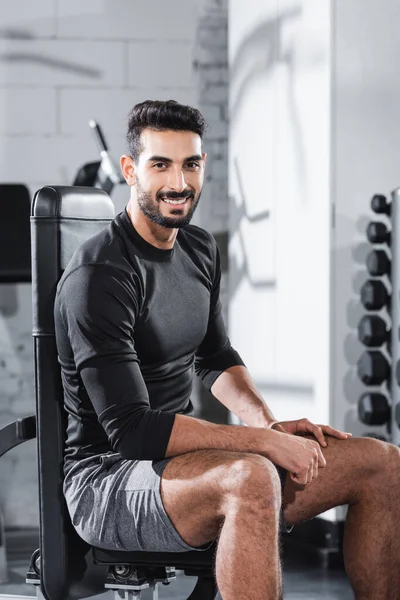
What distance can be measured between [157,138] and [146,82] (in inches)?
75.4

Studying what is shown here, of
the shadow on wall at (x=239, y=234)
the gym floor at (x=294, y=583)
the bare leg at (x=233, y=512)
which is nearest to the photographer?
the bare leg at (x=233, y=512)

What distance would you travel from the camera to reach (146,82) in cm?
382

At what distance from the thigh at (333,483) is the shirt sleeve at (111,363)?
36 centimetres

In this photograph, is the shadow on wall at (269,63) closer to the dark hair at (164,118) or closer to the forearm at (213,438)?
the dark hair at (164,118)

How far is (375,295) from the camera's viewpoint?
2979mm

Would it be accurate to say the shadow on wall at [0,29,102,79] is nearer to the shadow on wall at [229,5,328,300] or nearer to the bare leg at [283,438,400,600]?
the shadow on wall at [229,5,328,300]

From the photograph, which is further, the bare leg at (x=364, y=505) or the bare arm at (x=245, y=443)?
the bare leg at (x=364, y=505)

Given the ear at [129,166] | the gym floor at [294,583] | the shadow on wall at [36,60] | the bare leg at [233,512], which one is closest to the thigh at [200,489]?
the bare leg at [233,512]

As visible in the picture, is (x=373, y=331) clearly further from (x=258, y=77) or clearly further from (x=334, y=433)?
(x=258, y=77)

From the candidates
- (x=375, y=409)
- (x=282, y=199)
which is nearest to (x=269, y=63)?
(x=282, y=199)

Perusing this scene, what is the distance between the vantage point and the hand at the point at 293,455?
186cm

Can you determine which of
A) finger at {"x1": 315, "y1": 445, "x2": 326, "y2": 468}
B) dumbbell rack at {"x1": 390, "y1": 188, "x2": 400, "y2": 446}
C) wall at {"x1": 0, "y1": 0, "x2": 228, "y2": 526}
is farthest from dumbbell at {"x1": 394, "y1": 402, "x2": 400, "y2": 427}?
wall at {"x1": 0, "y1": 0, "x2": 228, "y2": 526}

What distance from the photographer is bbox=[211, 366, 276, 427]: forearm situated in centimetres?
220

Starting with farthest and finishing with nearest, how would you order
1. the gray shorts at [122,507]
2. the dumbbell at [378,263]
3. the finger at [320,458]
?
the dumbbell at [378,263]
the finger at [320,458]
the gray shorts at [122,507]
